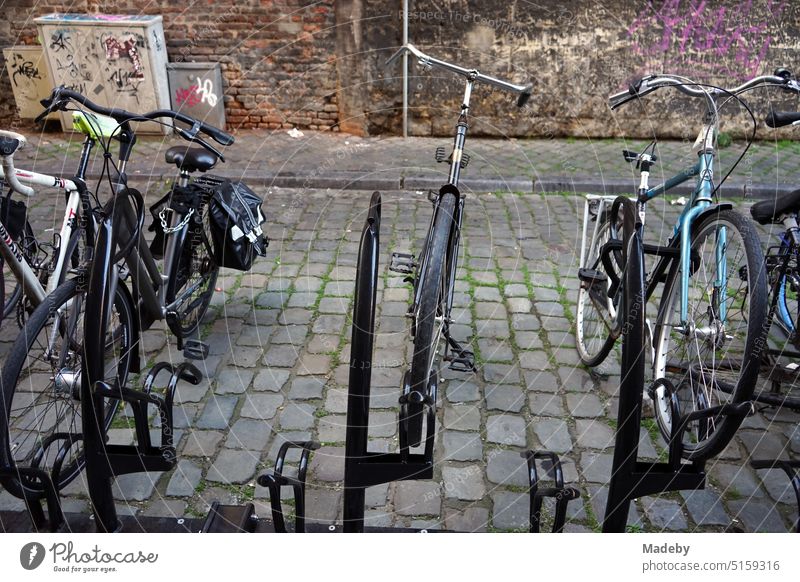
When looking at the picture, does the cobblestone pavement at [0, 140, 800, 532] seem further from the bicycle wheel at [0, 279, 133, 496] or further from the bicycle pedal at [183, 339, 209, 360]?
the bicycle wheel at [0, 279, 133, 496]

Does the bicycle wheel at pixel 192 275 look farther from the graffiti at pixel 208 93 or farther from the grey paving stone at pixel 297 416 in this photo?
the graffiti at pixel 208 93

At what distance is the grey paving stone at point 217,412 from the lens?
3076mm

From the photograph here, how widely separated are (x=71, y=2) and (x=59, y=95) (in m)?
6.08

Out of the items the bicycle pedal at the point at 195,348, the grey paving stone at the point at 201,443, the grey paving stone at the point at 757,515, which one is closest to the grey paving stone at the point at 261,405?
the grey paving stone at the point at 201,443

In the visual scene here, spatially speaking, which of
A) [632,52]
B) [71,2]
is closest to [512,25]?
[632,52]

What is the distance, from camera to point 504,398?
3.29 m

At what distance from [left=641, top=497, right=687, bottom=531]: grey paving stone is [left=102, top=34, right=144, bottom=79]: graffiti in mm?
6917

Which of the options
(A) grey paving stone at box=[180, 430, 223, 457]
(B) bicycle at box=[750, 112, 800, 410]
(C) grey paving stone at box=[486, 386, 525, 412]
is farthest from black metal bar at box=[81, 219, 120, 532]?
(B) bicycle at box=[750, 112, 800, 410]

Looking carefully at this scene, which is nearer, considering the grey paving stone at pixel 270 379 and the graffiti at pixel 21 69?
the grey paving stone at pixel 270 379

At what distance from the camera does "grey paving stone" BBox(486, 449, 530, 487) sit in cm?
276

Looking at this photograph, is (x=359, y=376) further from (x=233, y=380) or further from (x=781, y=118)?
(x=781, y=118)

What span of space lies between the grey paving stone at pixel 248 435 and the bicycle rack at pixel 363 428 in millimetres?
940

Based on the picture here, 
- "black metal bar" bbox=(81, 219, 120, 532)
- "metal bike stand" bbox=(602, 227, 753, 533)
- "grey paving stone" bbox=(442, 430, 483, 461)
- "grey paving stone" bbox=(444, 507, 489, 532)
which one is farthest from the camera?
"grey paving stone" bbox=(442, 430, 483, 461)

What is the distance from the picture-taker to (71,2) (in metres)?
7.86
